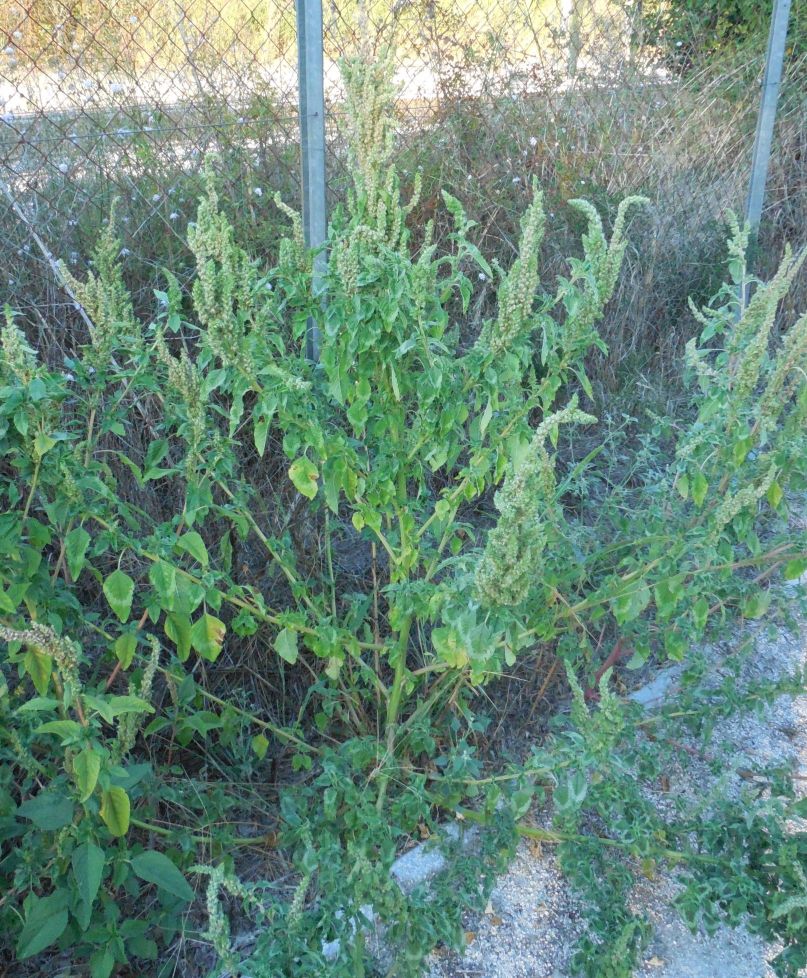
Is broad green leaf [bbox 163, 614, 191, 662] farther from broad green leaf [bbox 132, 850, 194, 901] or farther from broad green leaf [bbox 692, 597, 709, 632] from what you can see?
broad green leaf [bbox 692, 597, 709, 632]

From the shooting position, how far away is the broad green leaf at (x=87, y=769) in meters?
1.49

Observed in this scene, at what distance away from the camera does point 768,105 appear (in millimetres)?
3930

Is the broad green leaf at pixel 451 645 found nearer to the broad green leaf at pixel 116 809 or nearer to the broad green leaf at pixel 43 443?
the broad green leaf at pixel 116 809

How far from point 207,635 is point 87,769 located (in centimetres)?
37

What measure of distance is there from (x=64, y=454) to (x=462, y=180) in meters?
2.52

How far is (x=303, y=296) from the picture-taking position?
1854 mm

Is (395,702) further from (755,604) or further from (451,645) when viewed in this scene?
(755,604)

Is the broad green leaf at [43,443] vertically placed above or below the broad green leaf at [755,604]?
above

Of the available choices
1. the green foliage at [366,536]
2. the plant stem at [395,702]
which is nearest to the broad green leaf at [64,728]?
the green foliage at [366,536]

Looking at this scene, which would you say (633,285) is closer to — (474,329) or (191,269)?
(474,329)

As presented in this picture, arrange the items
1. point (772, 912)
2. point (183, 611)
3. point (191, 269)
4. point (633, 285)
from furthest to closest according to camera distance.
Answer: point (633, 285) → point (191, 269) → point (183, 611) → point (772, 912)

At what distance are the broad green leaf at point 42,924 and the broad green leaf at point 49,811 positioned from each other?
0.42 feet

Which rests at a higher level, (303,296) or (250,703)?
(303,296)

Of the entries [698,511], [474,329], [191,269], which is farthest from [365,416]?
[474,329]
